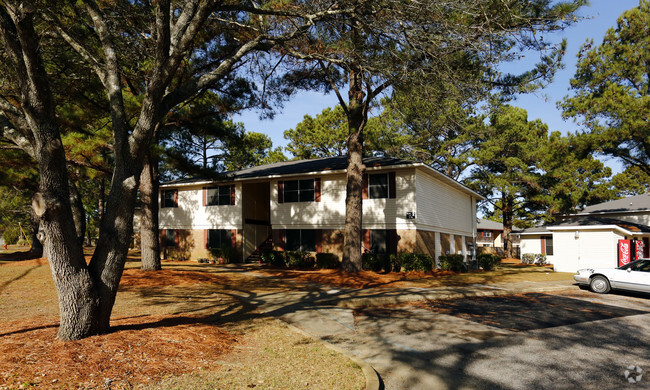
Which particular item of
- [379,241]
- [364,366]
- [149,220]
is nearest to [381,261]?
[379,241]

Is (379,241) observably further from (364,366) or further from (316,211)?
(364,366)

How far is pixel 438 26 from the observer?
8578mm

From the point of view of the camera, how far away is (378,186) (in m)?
20.5

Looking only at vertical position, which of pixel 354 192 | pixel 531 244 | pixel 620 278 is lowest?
pixel 531 244

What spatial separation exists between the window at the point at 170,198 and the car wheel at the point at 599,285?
25242mm

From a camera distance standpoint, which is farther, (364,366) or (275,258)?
(275,258)

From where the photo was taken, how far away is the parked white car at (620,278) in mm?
13450

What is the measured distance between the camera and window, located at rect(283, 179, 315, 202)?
74.2 feet

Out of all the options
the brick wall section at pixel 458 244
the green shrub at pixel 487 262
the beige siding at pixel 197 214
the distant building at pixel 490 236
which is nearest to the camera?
the green shrub at pixel 487 262

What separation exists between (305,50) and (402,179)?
9777 millimetres

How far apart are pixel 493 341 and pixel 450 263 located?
14.2 meters

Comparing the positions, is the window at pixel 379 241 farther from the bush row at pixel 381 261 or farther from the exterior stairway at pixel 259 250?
the exterior stairway at pixel 259 250

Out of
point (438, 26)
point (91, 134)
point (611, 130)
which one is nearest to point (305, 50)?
point (438, 26)

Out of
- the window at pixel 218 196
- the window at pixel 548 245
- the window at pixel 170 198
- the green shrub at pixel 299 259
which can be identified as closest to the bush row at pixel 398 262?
the green shrub at pixel 299 259
